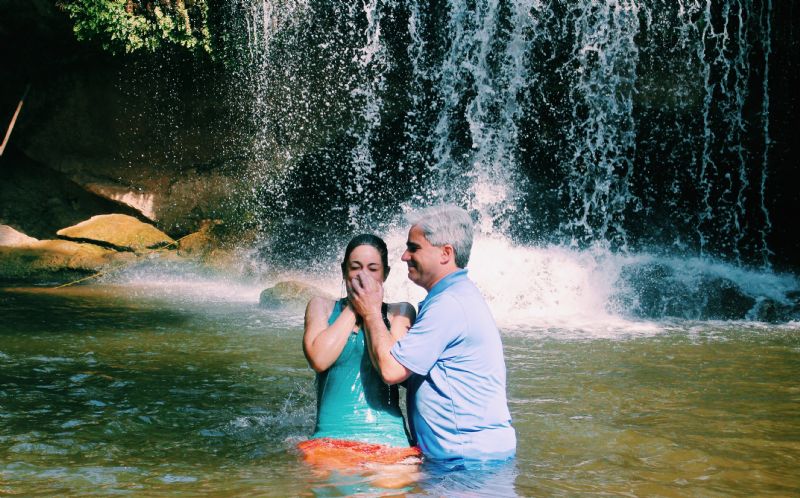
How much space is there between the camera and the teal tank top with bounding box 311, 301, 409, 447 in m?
3.76

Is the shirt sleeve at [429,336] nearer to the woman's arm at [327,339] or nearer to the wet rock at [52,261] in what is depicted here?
the woman's arm at [327,339]

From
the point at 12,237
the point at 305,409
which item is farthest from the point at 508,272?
the point at 12,237

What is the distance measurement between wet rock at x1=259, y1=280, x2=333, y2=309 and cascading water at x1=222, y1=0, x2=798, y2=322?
8.78ft

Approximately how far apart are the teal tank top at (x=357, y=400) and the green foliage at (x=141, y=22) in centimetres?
1219

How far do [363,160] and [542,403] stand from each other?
35.4 feet

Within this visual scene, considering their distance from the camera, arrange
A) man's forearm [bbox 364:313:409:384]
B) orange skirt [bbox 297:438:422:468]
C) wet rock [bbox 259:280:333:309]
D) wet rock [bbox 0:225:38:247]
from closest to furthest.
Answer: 1. man's forearm [bbox 364:313:409:384]
2. orange skirt [bbox 297:438:422:468]
3. wet rock [bbox 259:280:333:309]
4. wet rock [bbox 0:225:38:247]

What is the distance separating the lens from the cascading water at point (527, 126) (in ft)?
44.4

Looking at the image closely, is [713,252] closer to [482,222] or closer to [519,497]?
[482,222]

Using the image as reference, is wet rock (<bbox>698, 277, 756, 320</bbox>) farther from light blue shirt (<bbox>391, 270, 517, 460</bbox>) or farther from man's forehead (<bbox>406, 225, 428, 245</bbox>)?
man's forehead (<bbox>406, 225, 428, 245</bbox>)

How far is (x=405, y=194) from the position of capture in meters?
16.0

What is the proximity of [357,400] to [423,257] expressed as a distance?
684 millimetres

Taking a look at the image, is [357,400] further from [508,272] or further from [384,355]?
[508,272]

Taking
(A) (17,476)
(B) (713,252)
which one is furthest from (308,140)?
(A) (17,476)

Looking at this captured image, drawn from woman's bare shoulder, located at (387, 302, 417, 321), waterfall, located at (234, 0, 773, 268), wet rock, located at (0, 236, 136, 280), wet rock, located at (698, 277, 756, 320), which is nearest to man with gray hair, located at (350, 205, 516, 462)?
woman's bare shoulder, located at (387, 302, 417, 321)
